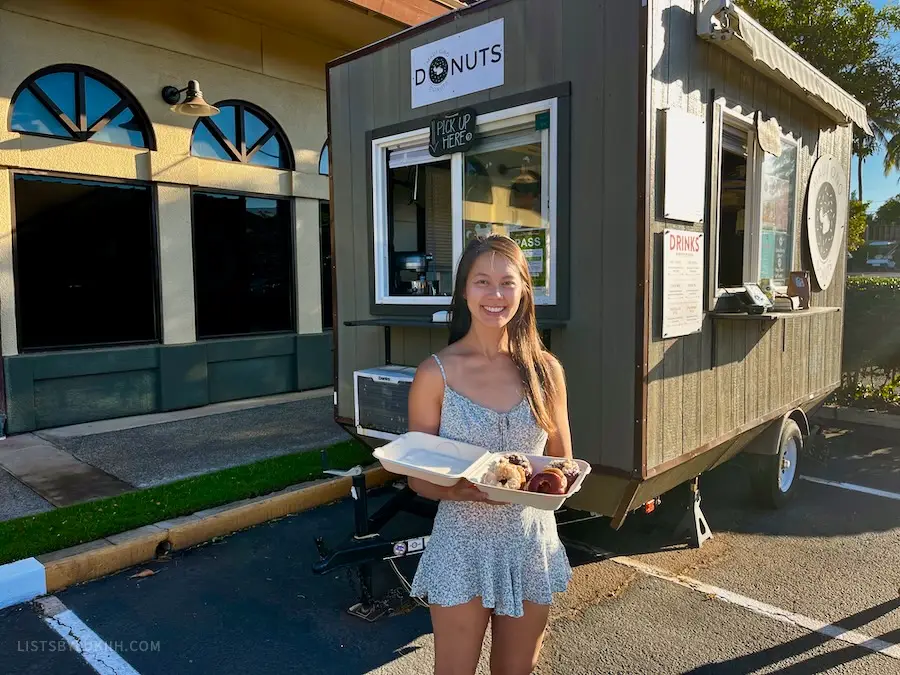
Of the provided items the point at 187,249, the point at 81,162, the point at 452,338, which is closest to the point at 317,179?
the point at 187,249

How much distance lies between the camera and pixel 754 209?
14.6ft

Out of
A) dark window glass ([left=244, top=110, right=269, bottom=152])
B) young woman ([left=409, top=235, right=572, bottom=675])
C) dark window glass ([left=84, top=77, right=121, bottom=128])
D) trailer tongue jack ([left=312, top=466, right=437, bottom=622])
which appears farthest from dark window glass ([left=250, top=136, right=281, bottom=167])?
young woman ([left=409, top=235, right=572, bottom=675])

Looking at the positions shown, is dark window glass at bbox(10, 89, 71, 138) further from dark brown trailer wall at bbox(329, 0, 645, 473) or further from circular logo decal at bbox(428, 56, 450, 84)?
dark brown trailer wall at bbox(329, 0, 645, 473)

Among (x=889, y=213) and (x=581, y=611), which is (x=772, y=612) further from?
(x=889, y=213)

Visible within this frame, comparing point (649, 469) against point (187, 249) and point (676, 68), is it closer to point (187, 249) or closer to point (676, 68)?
point (676, 68)

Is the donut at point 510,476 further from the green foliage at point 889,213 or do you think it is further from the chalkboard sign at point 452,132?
the green foliage at point 889,213

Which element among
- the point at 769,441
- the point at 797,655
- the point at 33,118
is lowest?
the point at 797,655

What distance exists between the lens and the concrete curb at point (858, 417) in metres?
7.06

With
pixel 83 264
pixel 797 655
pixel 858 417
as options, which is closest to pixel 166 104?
pixel 83 264

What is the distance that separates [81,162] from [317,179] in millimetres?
3028

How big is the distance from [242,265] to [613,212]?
250 inches

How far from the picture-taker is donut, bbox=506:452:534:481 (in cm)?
191

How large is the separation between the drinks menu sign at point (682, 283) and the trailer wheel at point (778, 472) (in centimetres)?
181

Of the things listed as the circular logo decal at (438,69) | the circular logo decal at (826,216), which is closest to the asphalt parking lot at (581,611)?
the circular logo decal at (826,216)
